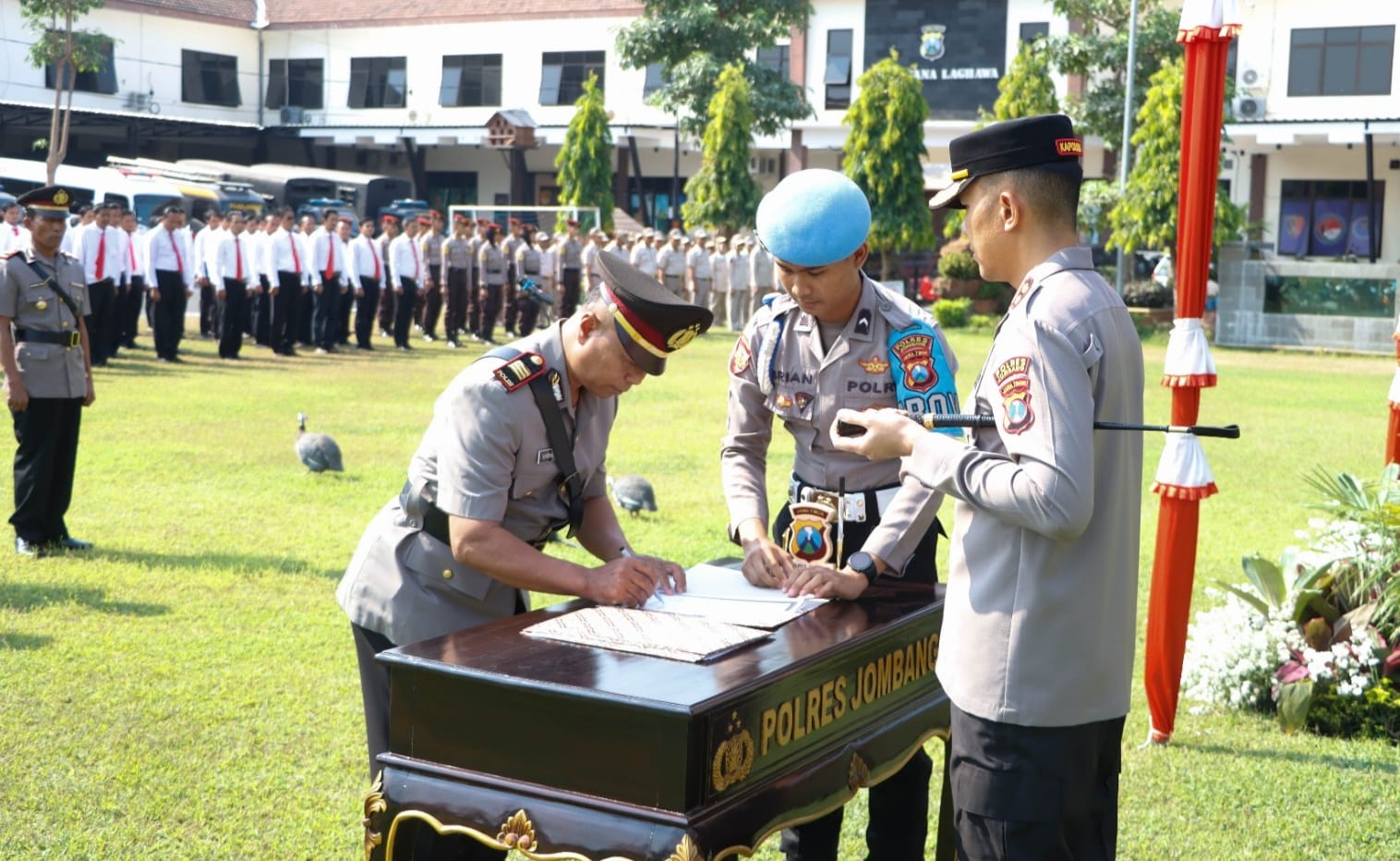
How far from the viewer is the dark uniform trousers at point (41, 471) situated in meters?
7.27

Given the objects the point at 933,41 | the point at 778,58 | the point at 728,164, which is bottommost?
the point at 728,164

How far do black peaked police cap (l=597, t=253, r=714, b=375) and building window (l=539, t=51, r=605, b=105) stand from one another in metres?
36.5

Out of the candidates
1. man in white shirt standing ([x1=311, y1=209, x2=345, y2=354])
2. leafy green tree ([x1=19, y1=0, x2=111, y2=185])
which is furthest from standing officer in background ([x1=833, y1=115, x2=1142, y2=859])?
leafy green tree ([x1=19, y1=0, x2=111, y2=185])

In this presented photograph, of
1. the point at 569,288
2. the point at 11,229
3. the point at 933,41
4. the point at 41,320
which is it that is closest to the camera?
the point at 41,320

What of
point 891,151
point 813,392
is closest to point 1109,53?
point 891,151

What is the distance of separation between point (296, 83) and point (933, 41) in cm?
1860

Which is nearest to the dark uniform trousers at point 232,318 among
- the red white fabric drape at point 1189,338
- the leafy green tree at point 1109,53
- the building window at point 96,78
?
the red white fabric drape at point 1189,338

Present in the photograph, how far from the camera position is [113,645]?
5.77 meters

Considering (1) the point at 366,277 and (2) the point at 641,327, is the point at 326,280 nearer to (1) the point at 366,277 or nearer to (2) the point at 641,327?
(1) the point at 366,277

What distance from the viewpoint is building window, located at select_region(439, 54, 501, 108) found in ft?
129

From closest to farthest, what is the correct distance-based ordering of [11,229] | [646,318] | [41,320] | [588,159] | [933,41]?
[646,318] < [41,320] < [11,229] < [588,159] < [933,41]

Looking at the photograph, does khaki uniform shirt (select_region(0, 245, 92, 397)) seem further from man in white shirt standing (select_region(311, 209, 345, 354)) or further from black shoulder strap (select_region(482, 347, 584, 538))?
man in white shirt standing (select_region(311, 209, 345, 354))

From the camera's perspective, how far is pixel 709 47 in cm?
3338

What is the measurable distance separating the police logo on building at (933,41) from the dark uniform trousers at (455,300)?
16.8 m
